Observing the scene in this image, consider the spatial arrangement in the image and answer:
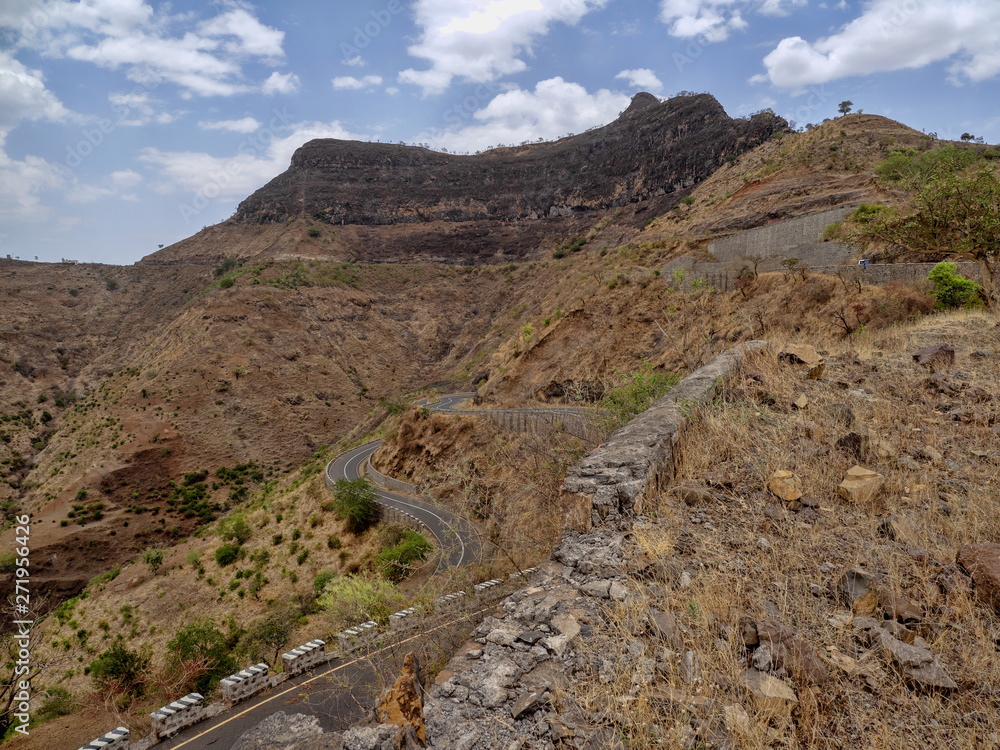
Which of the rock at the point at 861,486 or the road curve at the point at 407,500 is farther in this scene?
the road curve at the point at 407,500

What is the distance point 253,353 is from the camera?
43.3 meters

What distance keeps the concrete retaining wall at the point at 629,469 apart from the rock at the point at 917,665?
65.9 inches

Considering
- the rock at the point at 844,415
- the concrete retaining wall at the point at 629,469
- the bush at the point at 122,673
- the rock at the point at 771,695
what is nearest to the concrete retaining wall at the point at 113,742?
the bush at the point at 122,673

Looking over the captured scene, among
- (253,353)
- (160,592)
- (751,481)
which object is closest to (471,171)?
(253,353)

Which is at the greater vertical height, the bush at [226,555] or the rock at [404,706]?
the rock at [404,706]

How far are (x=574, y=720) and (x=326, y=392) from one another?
148 feet

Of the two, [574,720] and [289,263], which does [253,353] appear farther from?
[574,720]

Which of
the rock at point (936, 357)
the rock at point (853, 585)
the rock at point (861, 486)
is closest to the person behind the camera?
the rock at point (853, 585)

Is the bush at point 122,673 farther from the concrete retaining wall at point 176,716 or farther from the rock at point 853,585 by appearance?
A: the rock at point 853,585

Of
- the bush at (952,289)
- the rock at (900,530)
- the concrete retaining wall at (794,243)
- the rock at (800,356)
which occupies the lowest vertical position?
the rock at (900,530)

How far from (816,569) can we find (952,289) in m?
11.7

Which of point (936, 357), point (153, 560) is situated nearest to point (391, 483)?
point (153, 560)

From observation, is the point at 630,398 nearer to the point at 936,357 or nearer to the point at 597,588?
the point at 936,357

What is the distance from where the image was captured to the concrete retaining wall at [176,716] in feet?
25.7
